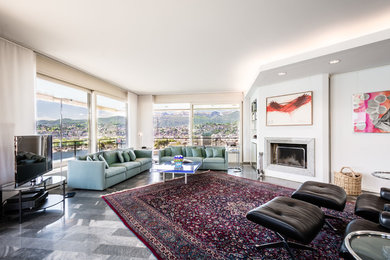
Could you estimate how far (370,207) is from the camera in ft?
5.53

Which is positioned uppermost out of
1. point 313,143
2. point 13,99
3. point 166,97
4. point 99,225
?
point 166,97

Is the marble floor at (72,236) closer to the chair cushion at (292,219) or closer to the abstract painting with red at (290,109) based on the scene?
the chair cushion at (292,219)

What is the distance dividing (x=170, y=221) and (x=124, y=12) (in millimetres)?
2753

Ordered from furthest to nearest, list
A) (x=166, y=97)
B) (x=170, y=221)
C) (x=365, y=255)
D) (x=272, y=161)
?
(x=166, y=97) < (x=272, y=161) < (x=170, y=221) < (x=365, y=255)

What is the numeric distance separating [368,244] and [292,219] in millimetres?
470

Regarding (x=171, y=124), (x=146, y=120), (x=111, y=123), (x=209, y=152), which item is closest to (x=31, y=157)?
(x=111, y=123)

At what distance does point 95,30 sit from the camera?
2408 mm

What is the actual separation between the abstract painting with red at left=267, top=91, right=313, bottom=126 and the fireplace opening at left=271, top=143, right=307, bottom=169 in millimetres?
582

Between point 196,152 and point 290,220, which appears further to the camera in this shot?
point 196,152

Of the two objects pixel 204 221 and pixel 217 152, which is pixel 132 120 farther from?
pixel 204 221

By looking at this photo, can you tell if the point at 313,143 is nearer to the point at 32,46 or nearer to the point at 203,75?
→ the point at 203,75

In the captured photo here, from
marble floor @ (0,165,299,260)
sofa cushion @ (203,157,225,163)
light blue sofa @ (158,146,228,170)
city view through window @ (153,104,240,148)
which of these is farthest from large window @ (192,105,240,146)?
marble floor @ (0,165,299,260)

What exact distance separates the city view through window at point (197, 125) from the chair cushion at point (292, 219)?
4.77m

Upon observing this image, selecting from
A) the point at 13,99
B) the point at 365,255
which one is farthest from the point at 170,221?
the point at 13,99
